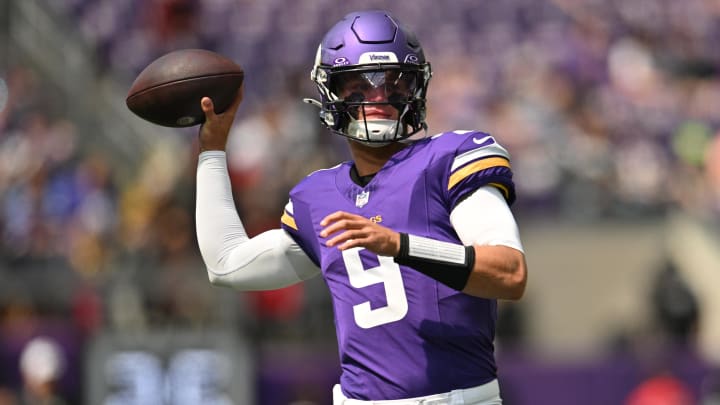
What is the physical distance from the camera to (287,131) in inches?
444

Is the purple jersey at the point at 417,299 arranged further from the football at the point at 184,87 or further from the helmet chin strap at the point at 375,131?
the football at the point at 184,87

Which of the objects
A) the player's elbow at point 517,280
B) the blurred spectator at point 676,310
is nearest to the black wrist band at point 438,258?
the player's elbow at point 517,280

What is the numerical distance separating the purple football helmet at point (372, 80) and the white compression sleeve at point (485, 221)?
0.31 m

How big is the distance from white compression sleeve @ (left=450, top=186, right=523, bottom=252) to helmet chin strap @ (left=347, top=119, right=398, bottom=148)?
293mm

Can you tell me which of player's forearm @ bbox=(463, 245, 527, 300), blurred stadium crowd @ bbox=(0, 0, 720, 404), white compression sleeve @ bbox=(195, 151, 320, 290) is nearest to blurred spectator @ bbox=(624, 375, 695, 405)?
blurred stadium crowd @ bbox=(0, 0, 720, 404)

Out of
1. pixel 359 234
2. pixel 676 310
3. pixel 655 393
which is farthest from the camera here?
pixel 676 310

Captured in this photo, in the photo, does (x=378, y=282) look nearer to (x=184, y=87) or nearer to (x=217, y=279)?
(x=217, y=279)

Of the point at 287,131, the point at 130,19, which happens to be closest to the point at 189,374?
the point at 287,131

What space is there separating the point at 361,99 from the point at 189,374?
4743 millimetres

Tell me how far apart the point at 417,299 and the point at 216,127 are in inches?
34.6

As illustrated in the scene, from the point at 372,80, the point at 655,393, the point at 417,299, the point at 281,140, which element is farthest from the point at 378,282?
the point at 281,140

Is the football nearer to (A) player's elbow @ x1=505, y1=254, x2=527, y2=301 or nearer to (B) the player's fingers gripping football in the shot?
(B) the player's fingers gripping football

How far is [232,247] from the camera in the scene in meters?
4.04

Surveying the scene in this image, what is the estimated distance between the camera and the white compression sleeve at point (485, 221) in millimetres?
3480
